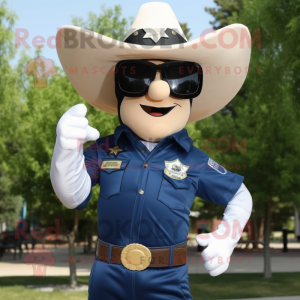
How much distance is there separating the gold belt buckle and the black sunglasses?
1057 mm

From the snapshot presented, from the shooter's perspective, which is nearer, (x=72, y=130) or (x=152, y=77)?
(x=72, y=130)

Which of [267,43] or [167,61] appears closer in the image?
[167,61]

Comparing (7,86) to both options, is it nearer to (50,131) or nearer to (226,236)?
(50,131)

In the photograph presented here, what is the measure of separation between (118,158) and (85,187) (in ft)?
1.17

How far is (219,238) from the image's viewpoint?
2969mm

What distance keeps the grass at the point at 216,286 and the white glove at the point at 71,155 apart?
6.83 meters

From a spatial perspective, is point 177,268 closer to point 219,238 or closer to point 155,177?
point 219,238

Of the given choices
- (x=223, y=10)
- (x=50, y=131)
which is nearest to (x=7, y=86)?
(x=50, y=131)

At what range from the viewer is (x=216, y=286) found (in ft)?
35.6

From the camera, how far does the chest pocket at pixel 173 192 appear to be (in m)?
3.05

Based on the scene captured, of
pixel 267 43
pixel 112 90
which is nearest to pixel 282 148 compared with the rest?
pixel 267 43

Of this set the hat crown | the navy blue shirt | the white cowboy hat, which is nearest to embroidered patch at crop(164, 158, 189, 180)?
the navy blue shirt

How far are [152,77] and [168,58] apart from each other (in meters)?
0.19

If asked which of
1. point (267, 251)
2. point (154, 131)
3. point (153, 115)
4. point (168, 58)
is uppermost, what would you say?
point (168, 58)
